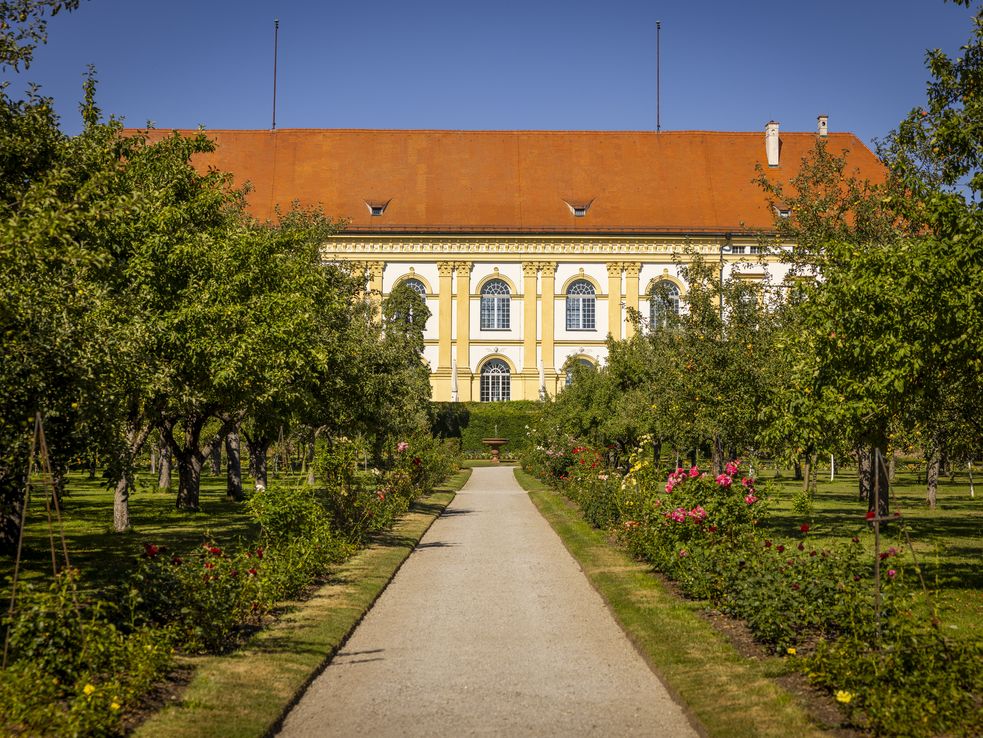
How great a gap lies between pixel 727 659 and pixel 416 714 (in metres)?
2.89

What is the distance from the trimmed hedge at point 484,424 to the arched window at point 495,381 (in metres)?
5.53

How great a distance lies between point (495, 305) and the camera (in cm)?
6919

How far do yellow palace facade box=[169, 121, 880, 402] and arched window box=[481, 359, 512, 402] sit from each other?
0.09 m

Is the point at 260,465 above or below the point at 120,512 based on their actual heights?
above

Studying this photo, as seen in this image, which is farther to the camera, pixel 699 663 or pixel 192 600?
pixel 192 600

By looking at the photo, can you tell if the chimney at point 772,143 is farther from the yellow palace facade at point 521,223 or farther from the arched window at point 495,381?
the arched window at point 495,381

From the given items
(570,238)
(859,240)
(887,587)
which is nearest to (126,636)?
(887,587)

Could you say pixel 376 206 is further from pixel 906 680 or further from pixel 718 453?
pixel 906 680

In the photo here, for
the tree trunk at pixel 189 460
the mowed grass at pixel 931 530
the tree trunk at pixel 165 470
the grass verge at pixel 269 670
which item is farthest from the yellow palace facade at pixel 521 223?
the grass verge at pixel 269 670

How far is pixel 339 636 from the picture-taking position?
10.7m

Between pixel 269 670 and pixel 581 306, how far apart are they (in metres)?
60.8

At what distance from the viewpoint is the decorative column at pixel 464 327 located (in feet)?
224

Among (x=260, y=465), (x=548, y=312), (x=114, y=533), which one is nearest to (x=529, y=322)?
(x=548, y=312)

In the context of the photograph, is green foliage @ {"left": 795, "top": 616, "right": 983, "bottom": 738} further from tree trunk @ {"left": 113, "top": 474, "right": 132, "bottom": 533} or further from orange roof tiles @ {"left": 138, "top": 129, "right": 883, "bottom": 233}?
orange roof tiles @ {"left": 138, "top": 129, "right": 883, "bottom": 233}
